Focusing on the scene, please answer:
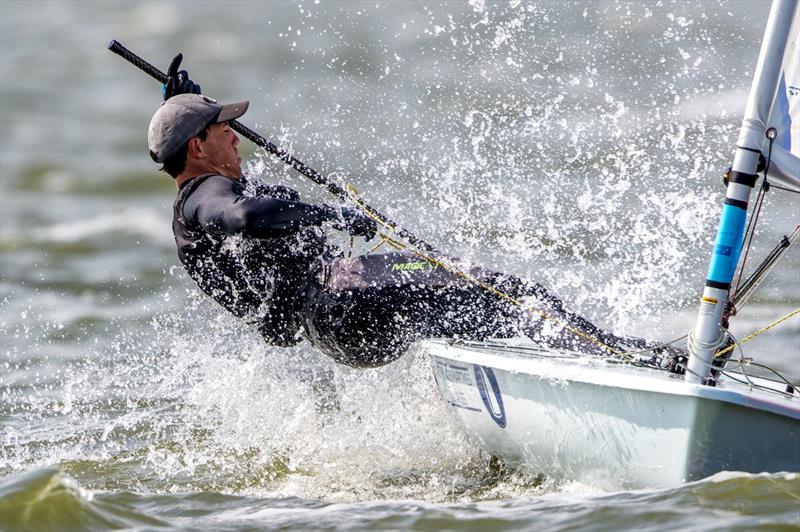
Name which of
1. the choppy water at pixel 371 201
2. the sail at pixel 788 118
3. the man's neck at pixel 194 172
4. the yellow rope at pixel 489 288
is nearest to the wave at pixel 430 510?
the choppy water at pixel 371 201

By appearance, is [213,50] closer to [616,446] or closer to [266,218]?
[266,218]

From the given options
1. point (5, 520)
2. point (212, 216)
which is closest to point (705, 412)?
point (212, 216)

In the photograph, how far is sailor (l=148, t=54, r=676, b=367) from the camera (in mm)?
4266

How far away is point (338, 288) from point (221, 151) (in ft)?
2.41

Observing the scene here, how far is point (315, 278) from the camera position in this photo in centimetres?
441

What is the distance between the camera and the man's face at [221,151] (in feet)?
14.8

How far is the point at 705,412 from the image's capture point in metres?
3.33

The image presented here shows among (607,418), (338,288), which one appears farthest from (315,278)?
(607,418)

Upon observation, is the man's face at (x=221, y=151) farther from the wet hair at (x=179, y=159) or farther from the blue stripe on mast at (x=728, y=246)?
the blue stripe on mast at (x=728, y=246)

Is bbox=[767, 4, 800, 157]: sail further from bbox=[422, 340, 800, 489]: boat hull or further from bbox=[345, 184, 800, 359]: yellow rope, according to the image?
bbox=[422, 340, 800, 489]: boat hull

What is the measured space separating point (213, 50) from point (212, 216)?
874 centimetres

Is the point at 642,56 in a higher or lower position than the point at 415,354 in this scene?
higher

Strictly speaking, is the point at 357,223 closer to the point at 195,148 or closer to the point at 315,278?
the point at 315,278

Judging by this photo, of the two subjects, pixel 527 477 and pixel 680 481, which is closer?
pixel 680 481
